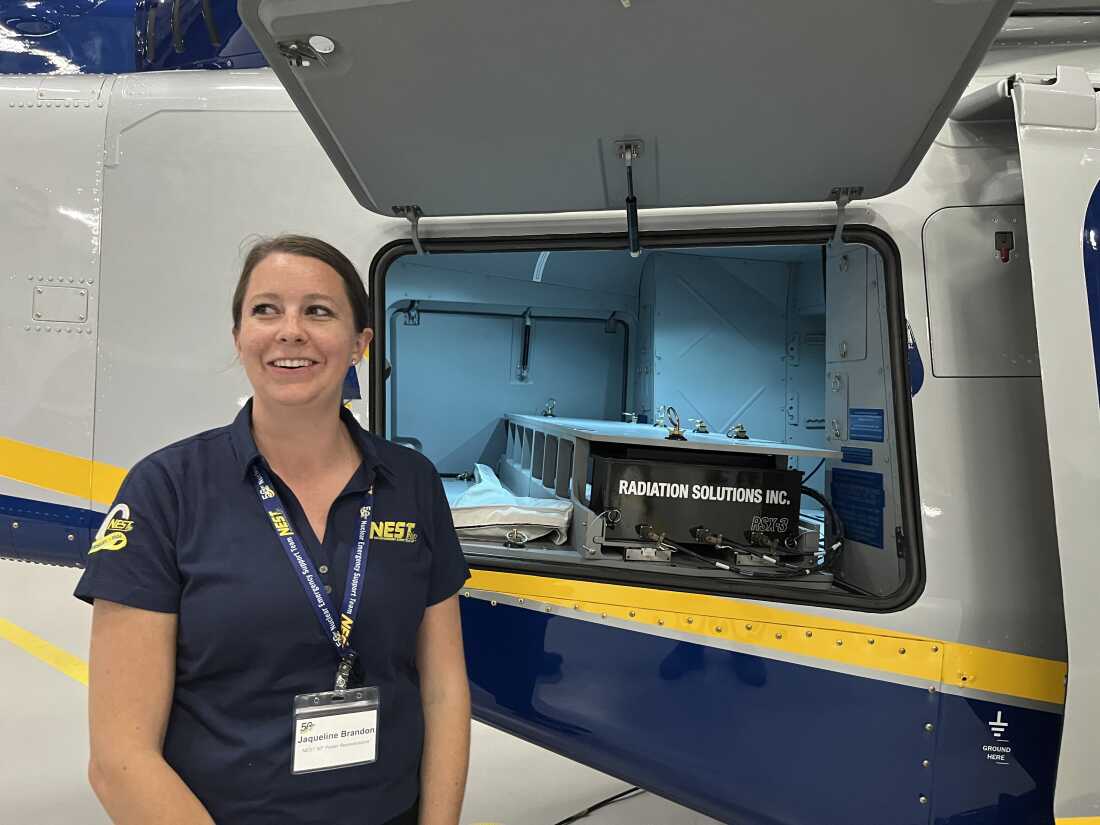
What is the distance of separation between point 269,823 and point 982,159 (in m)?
2.21

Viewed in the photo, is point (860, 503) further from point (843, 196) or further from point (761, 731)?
point (843, 196)

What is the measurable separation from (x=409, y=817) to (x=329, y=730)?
27 centimetres

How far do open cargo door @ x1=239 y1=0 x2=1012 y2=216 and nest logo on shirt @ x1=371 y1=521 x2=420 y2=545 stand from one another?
0.84 metres

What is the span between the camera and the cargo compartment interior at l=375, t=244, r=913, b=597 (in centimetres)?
207

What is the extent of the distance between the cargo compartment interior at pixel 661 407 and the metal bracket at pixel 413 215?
0.19 metres

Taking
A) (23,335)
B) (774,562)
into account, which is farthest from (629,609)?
(23,335)

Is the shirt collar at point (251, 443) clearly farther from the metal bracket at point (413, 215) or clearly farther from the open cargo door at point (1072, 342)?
the open cargo door at point (1072, 342)

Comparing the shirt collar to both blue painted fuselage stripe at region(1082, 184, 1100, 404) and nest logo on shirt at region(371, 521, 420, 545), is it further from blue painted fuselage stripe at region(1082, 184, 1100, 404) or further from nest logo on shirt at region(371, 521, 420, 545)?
blue painted fuselage stripe at region(1082, 184, 1100, 404)

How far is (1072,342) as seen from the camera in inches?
63.9

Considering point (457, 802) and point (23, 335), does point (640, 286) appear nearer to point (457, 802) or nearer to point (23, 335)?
point (23, 335)

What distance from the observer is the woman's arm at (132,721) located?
1.01 meters

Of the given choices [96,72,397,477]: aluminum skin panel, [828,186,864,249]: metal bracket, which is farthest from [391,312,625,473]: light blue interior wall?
[828,186,864,249]: metal bracket

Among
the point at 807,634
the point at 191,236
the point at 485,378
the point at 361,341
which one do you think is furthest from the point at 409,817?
the point at 485,378

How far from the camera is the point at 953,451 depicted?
1850 millimetres
